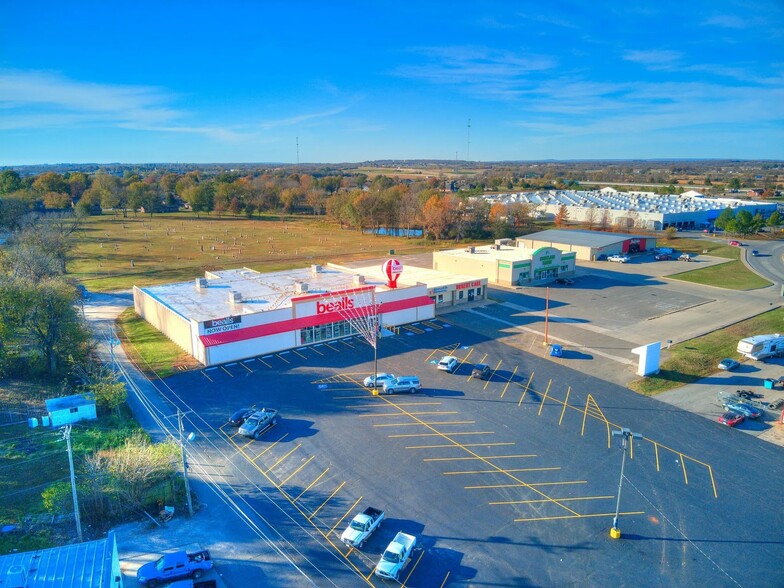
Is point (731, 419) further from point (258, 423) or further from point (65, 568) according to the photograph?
point (65, 568)

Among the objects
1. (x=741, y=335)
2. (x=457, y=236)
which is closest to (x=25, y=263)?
(x=741, y=335)

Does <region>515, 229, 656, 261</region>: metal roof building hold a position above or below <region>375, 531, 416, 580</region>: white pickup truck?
above

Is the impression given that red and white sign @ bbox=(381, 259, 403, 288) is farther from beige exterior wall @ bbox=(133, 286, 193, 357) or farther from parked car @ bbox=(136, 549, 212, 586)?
parked car @ bbox=(136, 549, 212, 586)

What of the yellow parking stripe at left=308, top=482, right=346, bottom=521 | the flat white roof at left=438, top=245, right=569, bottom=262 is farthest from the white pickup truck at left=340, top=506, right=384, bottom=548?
the flat white roof at left=438, top=245, right=569, bottom=262

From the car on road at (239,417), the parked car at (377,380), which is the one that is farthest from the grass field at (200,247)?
the parked car at (377,380)

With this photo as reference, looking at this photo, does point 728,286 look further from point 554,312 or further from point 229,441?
point 229,441

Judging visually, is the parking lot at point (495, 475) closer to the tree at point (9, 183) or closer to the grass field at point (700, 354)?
the grass field at point (700, 354)

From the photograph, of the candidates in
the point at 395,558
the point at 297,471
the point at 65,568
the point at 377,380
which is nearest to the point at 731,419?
the point at 377,380
